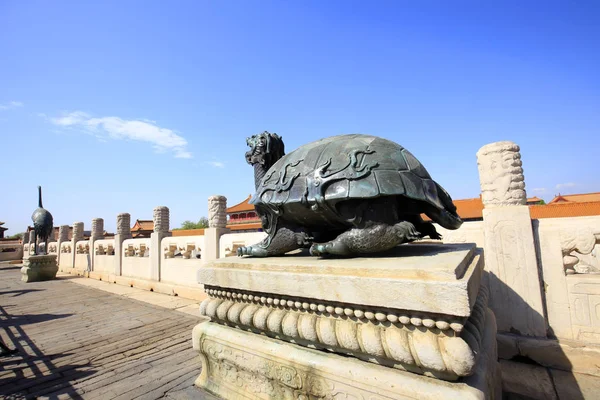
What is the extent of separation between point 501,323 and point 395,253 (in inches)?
79.4

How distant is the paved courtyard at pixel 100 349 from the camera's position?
2.36m

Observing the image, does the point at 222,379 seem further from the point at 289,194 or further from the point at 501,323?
the point at 501,323

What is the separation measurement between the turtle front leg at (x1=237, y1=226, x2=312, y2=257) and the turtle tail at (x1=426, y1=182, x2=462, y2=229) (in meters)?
0.84

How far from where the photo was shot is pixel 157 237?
6.92 metres

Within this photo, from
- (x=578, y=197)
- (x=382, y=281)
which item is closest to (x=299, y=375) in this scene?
A: (x=382, y=281)

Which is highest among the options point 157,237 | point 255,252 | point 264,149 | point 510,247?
point 264,149

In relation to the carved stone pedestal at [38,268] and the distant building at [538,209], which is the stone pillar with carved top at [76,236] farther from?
the distant building at [538,209]

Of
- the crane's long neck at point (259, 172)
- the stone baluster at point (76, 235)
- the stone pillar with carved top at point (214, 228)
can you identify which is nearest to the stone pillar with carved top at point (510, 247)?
the crane's long neck at point (259, 172)

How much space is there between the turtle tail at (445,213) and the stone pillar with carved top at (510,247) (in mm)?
1342

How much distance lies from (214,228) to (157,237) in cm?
229

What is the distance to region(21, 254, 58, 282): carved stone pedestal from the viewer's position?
9841mm

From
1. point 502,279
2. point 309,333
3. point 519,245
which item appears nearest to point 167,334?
point 309,333

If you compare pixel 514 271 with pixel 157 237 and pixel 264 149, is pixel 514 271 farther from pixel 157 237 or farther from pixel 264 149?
pixel 157 237

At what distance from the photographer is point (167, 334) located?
12.3 feet
